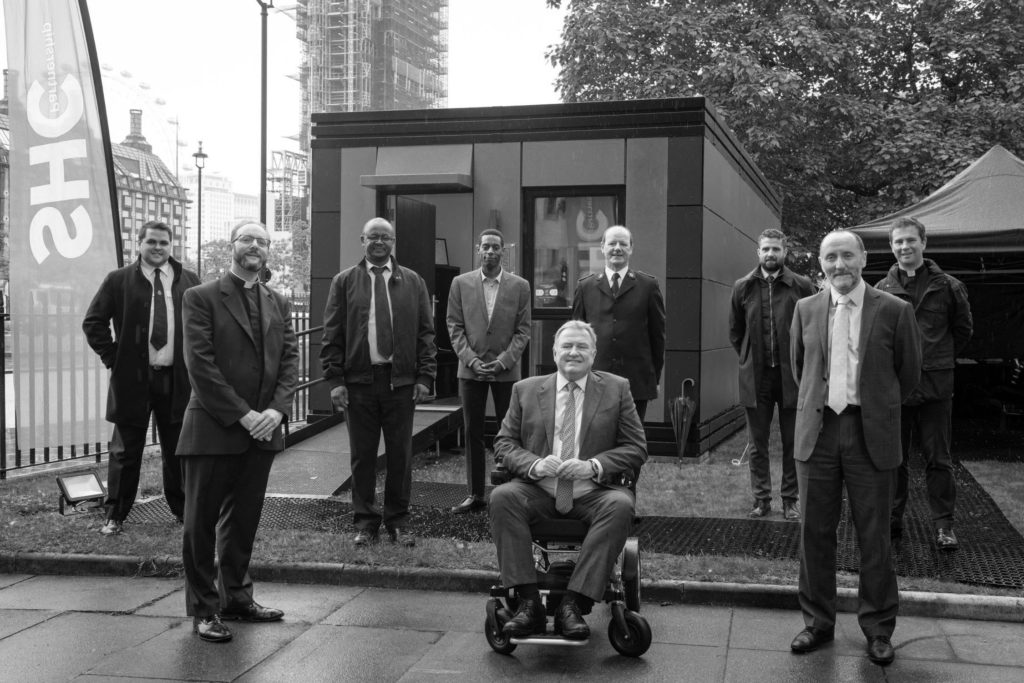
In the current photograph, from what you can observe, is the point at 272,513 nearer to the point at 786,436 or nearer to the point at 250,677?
the point at 250,677

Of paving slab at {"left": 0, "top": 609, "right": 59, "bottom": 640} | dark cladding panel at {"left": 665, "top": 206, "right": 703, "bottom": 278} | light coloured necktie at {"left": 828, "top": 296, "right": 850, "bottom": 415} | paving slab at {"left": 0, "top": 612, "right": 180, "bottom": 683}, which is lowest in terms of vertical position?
paving slab at {"left": 0, "top": 609, "right": 59, "bottom": 640}

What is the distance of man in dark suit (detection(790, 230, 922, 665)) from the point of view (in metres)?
4.81

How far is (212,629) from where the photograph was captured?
16.4 ft

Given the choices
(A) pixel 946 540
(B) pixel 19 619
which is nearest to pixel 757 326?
(A) pixel 946 540

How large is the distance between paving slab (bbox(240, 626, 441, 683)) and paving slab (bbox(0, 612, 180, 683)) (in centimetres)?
74

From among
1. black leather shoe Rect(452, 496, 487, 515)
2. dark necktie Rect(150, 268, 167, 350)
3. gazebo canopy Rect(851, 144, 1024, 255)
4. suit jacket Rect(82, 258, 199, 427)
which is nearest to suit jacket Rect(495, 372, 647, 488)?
black leather shoe Rect(452, 496, 487, 515)

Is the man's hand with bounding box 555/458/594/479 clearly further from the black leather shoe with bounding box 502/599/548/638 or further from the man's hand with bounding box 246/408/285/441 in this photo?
the man's hand with bounding box 246/408/285/441

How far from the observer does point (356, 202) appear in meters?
11.5

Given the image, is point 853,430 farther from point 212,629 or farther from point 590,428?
point 212,629

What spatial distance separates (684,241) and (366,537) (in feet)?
17.8

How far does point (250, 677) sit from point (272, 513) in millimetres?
3323

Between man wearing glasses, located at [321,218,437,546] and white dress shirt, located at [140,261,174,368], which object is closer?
man wearing glasses, located at [321,218,437,546]

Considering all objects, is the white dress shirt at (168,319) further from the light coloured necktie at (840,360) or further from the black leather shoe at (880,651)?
the black leather shoe at (880,651)

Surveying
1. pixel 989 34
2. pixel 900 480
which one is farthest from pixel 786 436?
pixel 989 34
